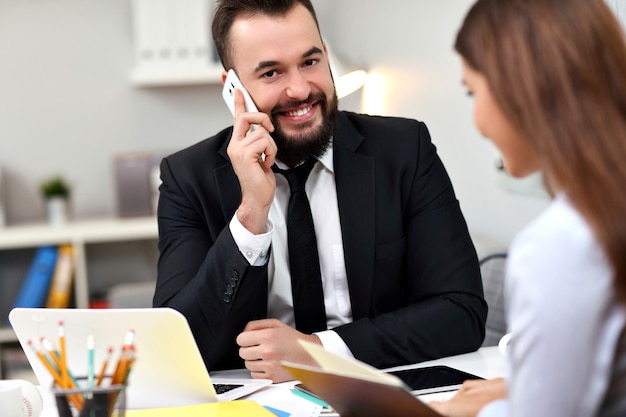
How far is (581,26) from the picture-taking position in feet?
3.24

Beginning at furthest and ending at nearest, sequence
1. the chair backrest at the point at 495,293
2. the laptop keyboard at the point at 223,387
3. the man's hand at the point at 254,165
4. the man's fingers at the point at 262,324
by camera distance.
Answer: the chair backrest at the point at 495,293
the man's hand at the point at 254,165
the man's fingers at the point at 262,324
the laptop keyboard at the point at 223,387

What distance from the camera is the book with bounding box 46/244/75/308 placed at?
12.5 ft

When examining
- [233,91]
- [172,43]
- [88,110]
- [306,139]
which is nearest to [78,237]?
[88,110]

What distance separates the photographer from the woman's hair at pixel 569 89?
0.94 meters

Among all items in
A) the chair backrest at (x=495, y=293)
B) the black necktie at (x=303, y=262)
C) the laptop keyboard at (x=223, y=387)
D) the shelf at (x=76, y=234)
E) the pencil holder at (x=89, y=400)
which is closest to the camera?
the pencil holder at (x=89, y=400)

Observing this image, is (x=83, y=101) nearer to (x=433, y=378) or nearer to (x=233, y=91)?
(x=233, y=91)

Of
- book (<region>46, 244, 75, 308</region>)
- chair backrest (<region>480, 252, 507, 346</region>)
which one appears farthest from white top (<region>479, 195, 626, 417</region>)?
book (<region>46, 244, 75, 308</region>)

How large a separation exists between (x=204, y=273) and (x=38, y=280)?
2.17m

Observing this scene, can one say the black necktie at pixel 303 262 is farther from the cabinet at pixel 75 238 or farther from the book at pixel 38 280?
the book at pixel 38 280

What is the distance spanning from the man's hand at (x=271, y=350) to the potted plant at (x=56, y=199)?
2.54m

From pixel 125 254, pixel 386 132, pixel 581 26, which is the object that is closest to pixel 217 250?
pixel 386 132

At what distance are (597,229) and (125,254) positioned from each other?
346 cm

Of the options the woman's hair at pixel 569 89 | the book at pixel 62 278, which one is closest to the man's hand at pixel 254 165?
the woman's hair at pixel 569 89

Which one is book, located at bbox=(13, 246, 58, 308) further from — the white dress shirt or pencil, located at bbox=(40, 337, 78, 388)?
pencil, located at bbox=(40, 337, 78, 388)
